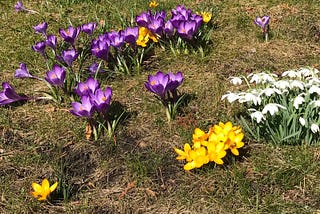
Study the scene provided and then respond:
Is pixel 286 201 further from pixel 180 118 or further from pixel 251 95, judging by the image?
pixel 180 118

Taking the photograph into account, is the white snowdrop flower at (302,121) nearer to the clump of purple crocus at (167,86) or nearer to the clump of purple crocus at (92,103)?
the clump of purple crocus at (167,86)

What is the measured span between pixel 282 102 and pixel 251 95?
0.77 ft

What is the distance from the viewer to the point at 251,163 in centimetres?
270

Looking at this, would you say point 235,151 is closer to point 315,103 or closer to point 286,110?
point 286,110

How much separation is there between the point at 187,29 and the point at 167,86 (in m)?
0.86

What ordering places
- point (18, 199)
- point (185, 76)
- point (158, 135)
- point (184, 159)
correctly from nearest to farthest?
point (18, 199) < point (184, 159) < point (158, 135) < point (185, 76)

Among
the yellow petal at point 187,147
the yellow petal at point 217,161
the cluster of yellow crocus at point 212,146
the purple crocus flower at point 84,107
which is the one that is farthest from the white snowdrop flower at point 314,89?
the purple crocus flower at point 84,107

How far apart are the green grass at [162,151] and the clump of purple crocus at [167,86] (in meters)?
0.10

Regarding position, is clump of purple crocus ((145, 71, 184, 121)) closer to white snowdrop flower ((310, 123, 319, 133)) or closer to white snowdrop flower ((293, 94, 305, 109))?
white snowdrop flower ((293, 94, 305, 109))

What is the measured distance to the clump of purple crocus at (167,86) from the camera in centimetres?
291

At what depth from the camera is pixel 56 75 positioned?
125 inches

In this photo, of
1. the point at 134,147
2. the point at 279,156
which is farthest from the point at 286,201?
the point at 134,147

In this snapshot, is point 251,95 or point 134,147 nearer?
point 251,95

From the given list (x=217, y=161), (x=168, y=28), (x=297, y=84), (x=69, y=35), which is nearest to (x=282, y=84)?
(x=297, y=84)
